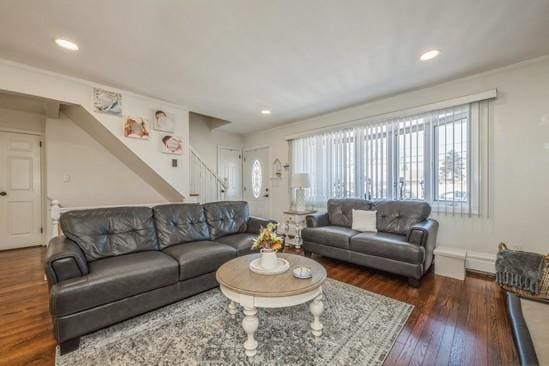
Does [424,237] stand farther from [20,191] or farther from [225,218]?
[20,191]

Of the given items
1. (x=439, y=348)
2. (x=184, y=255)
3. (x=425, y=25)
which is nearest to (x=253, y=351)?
(x=184, y=255)

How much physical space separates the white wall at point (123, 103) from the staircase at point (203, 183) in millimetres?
625

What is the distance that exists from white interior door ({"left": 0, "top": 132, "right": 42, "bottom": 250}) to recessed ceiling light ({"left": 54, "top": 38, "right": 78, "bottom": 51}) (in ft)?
10.2


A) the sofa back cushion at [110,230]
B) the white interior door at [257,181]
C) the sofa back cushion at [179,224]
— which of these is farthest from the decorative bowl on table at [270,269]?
the white interior door at [257,181]

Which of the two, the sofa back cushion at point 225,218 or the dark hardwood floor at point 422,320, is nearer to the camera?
the dark hardwood floor at point 422,320

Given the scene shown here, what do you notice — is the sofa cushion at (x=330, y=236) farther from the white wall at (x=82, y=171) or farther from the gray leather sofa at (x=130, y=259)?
the white wall at (x=82, y=171)

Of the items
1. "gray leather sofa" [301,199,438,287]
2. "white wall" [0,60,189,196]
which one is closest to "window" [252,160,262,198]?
"white wall" [0,60,189,196]

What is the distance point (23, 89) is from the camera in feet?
8.69

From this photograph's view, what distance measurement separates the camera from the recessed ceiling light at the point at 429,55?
7.77ft

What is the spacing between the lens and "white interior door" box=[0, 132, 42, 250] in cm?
400

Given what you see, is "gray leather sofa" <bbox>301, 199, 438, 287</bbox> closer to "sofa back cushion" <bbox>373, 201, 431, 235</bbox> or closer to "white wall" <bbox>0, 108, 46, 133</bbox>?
"sofa back cushion" <bbox>373, 201, 431, 235</bbox>

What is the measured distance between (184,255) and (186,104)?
267 centimetres

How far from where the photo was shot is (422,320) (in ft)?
6.44

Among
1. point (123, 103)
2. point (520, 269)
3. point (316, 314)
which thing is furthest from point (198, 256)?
point (520, 269)
